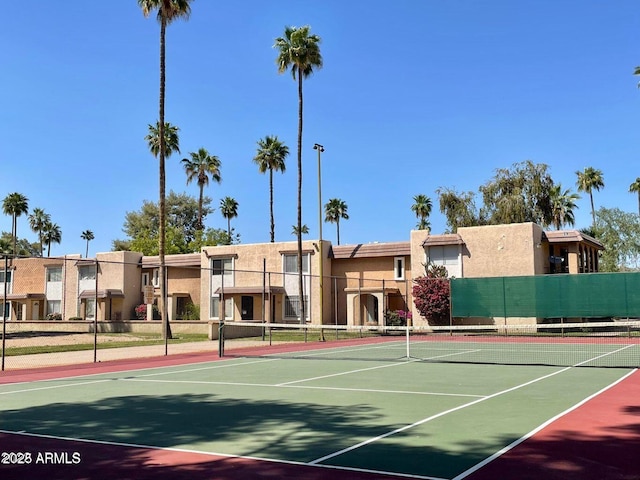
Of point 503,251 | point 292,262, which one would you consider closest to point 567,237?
point 503,251

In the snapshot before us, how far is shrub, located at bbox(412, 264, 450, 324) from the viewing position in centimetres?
3812

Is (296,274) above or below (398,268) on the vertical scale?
below

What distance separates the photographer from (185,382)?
14664 mm

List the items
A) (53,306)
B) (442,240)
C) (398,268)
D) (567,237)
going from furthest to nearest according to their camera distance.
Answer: (53,306), (398,268), (442,240), (567,237)

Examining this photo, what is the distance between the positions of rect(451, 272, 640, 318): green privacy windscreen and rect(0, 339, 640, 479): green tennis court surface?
1515 centimetres

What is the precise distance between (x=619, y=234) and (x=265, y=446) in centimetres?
7533

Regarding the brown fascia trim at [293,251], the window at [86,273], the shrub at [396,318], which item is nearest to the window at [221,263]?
the brown fascia trim at [293,251]

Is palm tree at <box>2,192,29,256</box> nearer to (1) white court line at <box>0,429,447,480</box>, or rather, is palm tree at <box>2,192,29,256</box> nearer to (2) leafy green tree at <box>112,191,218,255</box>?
(2) leafy green tree at <box>112,191,218,255</box>

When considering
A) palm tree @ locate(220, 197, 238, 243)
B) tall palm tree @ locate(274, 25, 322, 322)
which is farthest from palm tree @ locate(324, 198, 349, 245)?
tall palm tree @ locate(274, 25, 322, 322)

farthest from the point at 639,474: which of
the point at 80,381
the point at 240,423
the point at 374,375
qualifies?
the point at 80,381

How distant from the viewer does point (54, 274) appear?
5616 cm

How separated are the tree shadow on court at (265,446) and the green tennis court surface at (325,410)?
0.10 feet

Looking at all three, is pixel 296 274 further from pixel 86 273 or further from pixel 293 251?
pixel 86 273

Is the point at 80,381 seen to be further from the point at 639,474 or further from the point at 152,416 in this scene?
the point at 639,474
